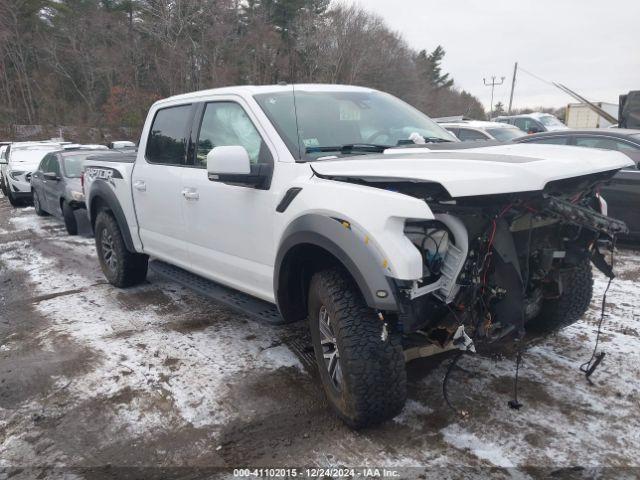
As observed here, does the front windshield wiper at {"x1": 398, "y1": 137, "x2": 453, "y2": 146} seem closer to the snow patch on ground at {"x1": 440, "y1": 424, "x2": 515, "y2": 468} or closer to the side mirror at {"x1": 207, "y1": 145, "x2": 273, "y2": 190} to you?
the side mirror at {"x1": 207, "y1": 145, "x2": 273, "y2": 190}

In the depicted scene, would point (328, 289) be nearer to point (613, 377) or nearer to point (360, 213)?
point (360, 213)

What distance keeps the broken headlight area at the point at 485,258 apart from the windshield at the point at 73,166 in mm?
8548

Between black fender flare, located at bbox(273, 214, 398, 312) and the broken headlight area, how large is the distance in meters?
0.09

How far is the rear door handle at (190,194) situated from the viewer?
3952 mm

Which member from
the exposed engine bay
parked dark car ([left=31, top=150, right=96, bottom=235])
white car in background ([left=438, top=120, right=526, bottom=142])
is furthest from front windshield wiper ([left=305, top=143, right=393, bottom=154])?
white car in background ([left=438, top=120, right=526, bottom=142])

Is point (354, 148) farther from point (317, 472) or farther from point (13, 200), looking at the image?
point (13, 200)

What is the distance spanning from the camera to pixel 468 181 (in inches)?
88.8

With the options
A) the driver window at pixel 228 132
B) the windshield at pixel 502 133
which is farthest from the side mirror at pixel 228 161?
the windshield at pixel 502 133

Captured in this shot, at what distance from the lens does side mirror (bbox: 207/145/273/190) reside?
10.1 feet

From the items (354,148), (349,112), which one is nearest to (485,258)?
(354,148)

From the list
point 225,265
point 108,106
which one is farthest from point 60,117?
point 225,265

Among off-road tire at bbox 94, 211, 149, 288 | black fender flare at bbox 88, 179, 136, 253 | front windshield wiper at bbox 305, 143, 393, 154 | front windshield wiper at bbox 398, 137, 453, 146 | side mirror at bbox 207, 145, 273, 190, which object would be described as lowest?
off-road tire at bbox 94, 211, 149, 288

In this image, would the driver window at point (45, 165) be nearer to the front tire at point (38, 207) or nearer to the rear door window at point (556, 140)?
the front tire at point (38, 207)

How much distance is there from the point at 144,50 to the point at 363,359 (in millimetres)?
34448
